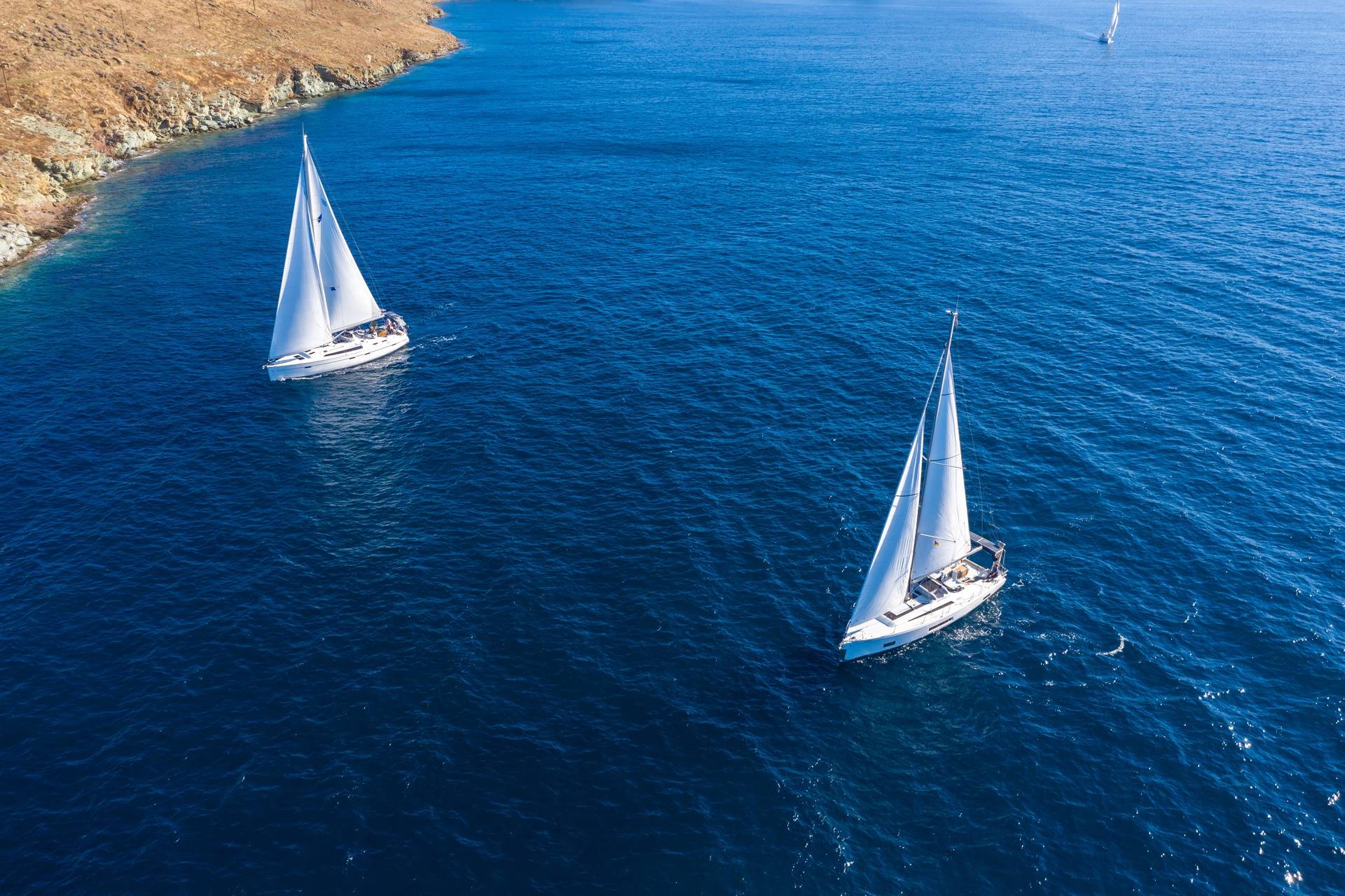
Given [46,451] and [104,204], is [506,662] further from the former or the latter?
[104,204]

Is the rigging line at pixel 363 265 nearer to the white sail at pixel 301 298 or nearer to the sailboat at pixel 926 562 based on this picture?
the white sail at pixel 301 298

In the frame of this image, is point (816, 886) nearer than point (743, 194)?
Yes

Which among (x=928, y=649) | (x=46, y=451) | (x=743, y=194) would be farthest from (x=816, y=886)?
(x=743, y=194)

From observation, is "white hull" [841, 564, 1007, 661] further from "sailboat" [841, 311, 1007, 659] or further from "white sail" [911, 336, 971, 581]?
"white sail" [911, 336, 971, 581]

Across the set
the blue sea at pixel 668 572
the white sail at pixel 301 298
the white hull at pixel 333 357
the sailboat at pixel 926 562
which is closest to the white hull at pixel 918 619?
the sailboat at pixel 926 562

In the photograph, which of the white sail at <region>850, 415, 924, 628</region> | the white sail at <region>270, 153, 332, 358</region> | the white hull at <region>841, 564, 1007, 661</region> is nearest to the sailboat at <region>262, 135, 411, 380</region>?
the white sail at <region>270, 153, 332, 358</region>

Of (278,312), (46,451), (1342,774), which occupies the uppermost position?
(278,312)

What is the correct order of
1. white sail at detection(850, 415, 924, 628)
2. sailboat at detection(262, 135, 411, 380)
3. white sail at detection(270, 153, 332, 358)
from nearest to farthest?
white sail at detection(850, 415, 924, 628), white sail at detection(270, 153, 332, 358), sailboat at detection(262, 135, 411, 380)
